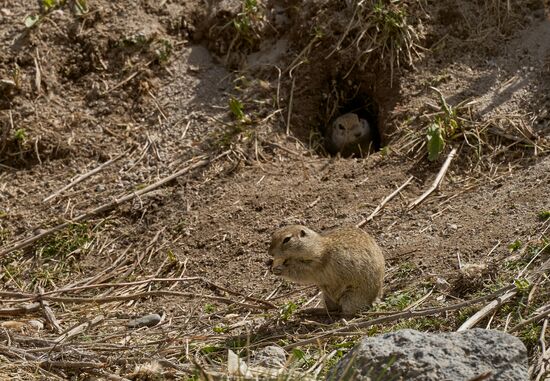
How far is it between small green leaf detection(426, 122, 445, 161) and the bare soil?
135 millimetres

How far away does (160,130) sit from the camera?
963 cm

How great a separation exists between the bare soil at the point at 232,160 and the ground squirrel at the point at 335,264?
0.19 m

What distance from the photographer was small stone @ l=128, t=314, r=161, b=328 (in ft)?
23.2

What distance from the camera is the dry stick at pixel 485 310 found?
5.84m

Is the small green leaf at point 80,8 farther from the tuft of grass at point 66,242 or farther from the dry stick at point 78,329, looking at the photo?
the dry stick at point 78,329

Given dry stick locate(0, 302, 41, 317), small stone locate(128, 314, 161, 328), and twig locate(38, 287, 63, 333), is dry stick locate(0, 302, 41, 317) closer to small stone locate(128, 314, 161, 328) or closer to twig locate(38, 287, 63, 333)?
twig locate(38, 287, 63, 333)

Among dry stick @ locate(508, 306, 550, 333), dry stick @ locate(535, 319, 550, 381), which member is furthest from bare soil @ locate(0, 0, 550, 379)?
dry stick @ locate(535, 319, 550, 381)

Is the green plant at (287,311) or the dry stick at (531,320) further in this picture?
the green plant at (287,311)

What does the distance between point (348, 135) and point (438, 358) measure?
15.8ft

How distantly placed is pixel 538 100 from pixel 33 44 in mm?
5041


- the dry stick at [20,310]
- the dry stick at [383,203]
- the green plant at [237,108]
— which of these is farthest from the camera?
the green plant at [237,108]

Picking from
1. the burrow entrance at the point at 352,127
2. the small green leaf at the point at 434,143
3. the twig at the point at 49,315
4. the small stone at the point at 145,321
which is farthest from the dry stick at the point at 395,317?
the burrow entrance at the point at 352,127

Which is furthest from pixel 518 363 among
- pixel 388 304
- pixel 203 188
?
pixel 203 188

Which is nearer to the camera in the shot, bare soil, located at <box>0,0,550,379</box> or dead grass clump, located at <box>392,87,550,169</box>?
bare soil, located at <box>0,0,550,379</box>
